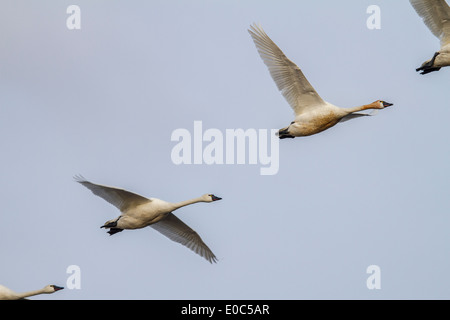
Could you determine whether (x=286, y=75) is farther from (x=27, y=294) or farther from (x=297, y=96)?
(x=27, y=294)

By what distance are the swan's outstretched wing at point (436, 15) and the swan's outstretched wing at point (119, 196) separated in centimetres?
821

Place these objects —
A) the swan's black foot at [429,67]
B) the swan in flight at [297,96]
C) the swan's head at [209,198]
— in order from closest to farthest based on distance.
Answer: the swan in flight at [297,96] → the swan's black foot at [429,67] → the swan's head at [209,198]

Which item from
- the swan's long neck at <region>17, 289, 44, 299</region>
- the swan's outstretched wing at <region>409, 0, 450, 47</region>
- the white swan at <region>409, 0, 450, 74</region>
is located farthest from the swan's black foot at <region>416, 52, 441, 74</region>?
the swan's long neck at <region>17, 289, 44, 299</region>

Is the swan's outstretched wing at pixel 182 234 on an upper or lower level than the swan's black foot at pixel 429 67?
lower

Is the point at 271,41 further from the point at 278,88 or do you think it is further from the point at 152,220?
the point at 152,220

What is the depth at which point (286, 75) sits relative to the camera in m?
28.6

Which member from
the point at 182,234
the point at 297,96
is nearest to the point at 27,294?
the point at 182,234

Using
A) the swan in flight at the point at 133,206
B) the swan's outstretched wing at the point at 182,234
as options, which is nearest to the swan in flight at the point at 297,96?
the swan in flight at the point at 133,206

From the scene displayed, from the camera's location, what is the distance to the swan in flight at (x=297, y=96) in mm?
28422

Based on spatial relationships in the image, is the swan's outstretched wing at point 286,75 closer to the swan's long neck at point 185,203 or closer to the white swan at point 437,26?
the white swan at point 437,26

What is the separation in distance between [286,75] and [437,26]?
161 inches

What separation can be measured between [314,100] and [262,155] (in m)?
5.43

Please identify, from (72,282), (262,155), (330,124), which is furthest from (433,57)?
(72,282)

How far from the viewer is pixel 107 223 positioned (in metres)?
30.1
